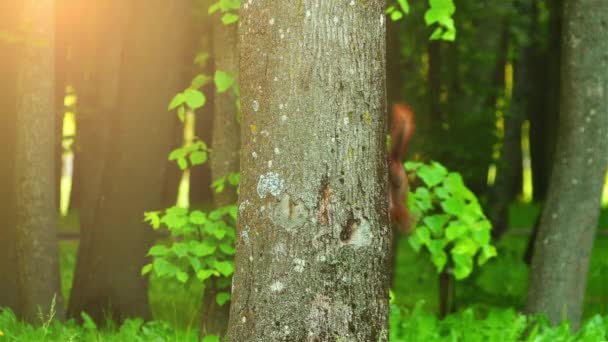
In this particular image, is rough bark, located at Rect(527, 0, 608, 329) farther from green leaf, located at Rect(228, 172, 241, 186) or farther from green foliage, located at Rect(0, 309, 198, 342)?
green foliage, located at Rect(0, 309, 198, 342)

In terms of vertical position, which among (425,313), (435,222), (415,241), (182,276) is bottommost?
(425,313)

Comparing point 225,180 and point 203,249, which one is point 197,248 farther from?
point 225,180

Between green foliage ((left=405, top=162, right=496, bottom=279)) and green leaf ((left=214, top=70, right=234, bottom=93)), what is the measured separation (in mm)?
1308

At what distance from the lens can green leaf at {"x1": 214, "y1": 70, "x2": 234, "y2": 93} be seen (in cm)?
714

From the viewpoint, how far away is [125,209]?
348 inches

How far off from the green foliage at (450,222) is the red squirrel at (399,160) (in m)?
1.02

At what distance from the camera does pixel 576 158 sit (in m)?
8.05

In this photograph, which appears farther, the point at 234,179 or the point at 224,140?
the point at 224,140

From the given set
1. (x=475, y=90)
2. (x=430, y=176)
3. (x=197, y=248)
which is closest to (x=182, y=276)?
(x=197, y=248)

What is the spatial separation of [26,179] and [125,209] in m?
1.48

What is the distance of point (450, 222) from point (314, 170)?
2467 millimetres

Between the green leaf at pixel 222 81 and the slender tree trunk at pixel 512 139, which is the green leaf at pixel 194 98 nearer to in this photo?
the green leaf at pixel 222 81

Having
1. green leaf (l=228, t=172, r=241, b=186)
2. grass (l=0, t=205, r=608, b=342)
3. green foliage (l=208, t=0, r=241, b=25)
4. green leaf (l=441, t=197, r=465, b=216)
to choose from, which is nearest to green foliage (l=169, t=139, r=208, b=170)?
green leaf (l=228, t=172, r=241, b=186)

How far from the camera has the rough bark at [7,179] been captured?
8.34 m
